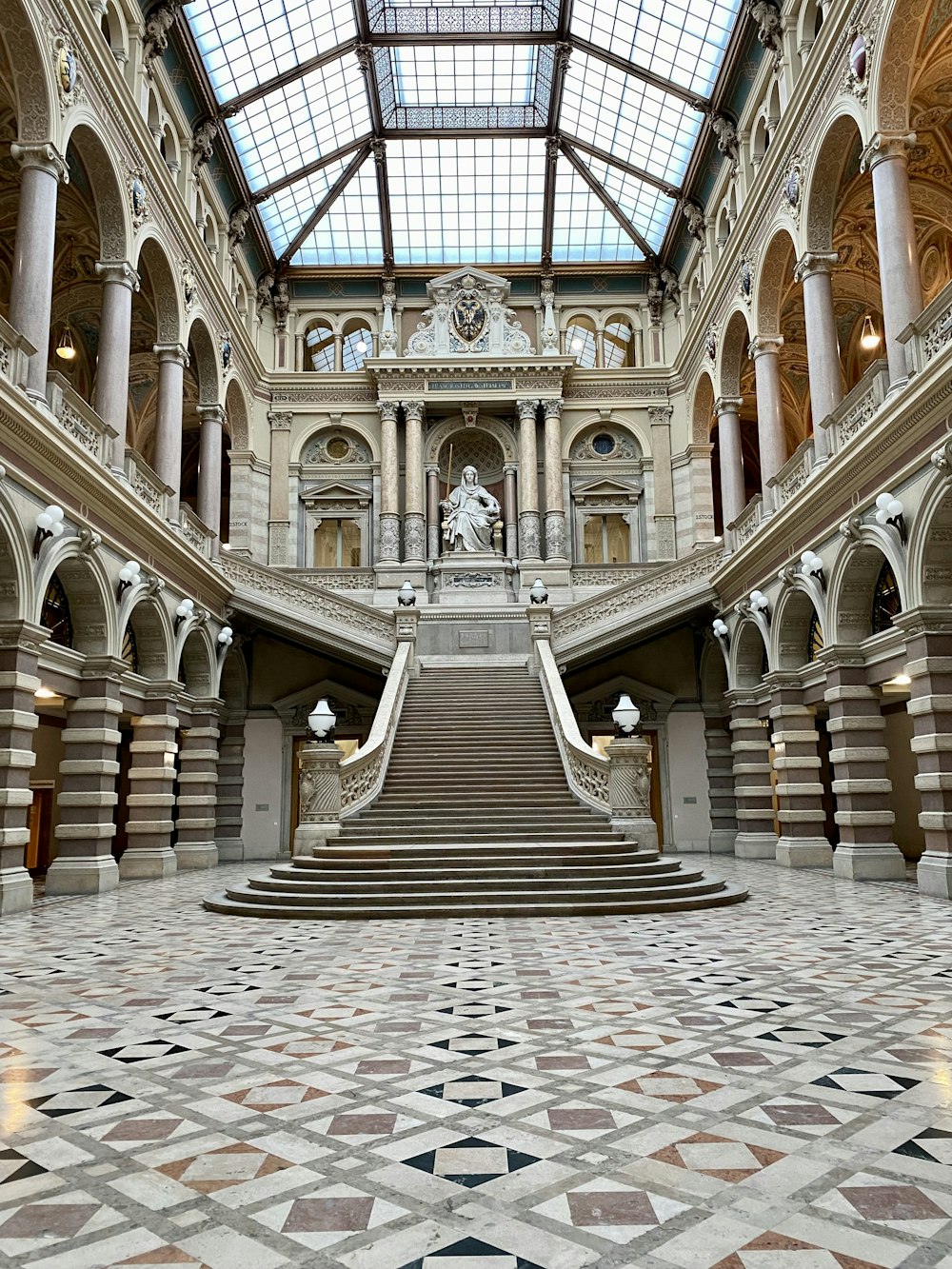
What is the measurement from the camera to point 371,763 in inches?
587

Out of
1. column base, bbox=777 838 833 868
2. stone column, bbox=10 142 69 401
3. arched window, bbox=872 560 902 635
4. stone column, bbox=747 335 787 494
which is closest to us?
stone column, bbox=10 142 69 401

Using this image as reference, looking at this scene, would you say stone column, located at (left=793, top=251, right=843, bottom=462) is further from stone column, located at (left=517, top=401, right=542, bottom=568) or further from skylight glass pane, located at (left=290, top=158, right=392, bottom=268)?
skylight glass pane, located at (left=290, top=158, right=392, bottom=268)

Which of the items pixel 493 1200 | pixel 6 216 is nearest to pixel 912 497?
pixel 493 1200

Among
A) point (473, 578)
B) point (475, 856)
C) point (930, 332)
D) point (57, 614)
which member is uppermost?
point (473, 578)

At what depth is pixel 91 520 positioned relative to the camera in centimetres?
1445

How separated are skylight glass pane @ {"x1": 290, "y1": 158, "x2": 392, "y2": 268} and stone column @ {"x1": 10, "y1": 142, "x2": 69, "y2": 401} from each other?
54.8 ft

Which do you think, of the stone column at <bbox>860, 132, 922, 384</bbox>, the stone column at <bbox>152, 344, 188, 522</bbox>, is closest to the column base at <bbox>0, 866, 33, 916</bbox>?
the stone column at <bbox>152, 344, 188, 522</bbox>

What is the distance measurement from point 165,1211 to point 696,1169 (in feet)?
6.34

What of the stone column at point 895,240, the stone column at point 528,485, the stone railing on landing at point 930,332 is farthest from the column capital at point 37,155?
the stone column at point 528,485

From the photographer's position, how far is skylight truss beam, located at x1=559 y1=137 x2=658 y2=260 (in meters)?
27.9

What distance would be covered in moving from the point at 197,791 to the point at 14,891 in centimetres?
855

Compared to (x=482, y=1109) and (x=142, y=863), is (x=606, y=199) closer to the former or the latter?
(x=142, y=863)

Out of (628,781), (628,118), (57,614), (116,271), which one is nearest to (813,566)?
(628,781)

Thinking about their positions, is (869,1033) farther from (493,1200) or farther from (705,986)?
(493,1200)
